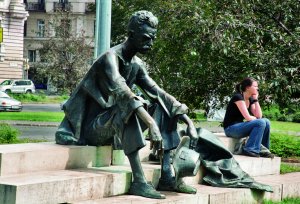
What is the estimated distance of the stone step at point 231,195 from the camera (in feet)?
25.2

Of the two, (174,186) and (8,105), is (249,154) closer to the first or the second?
(174,186)

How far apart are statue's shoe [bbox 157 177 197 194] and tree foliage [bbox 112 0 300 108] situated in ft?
18.8

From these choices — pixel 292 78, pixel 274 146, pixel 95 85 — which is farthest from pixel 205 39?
pixel 95 85

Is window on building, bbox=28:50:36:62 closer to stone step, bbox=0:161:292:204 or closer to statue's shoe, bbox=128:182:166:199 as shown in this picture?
stone step, bbox=0:161:292:204

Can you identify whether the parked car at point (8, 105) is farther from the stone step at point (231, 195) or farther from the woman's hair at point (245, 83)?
the stone step at point (231, 195)

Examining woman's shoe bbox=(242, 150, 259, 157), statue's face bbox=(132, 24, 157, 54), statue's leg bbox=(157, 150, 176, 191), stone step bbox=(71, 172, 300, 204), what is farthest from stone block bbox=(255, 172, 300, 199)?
statue's face bbox=(132, 24, 157, 54)

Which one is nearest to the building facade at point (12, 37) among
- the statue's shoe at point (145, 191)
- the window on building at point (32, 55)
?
the window on building at point (32, 55)

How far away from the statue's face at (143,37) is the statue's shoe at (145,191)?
59.3 inches

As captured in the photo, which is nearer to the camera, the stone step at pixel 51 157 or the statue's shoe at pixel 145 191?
the stone step at pixel 51 157

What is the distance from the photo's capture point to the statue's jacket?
8.02 m

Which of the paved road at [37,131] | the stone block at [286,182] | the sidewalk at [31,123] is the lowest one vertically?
the sidewalk at [31,123]

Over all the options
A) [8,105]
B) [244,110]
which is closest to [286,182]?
[244,110]

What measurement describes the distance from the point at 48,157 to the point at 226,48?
7256mm

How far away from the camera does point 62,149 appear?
26.3ft
